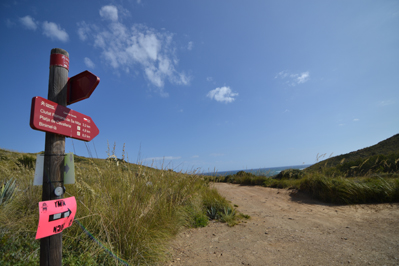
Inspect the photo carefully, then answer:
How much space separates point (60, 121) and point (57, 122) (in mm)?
33

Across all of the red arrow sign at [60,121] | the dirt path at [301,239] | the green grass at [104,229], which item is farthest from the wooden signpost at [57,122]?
the dirt path at [301,239]

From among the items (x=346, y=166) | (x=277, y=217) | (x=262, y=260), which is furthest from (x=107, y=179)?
(x=346, y=166)

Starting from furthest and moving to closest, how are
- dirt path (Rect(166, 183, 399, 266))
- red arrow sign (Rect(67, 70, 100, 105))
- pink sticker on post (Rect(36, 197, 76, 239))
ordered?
dirt path (Rect(166, 183, 399, 266)) < red arrow sign (Rect(67, 70, 100, 105)) < pink sticker on post (Rect(36, 197, 76, 239))

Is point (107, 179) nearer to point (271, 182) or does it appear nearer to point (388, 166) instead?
point (271, 182)

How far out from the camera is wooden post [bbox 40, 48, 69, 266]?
5.45 ft

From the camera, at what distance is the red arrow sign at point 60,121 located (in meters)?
1.49

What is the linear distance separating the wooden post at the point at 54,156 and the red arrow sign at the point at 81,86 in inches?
3.0

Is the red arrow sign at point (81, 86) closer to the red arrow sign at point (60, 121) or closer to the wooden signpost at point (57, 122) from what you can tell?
the wooden signpost at point (57, 122)

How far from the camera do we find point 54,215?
1.58 meters

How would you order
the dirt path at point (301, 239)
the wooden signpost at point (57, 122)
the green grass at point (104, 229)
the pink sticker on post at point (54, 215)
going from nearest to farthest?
the pink sticker on post at point (54, 215)
the wooden signpost at point (57, 122)
the green grass at point (104, 229)
the dirt path at point (301, 239)

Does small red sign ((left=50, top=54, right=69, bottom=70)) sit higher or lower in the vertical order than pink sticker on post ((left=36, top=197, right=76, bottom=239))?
higher

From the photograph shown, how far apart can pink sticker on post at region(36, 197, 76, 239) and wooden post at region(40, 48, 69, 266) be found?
0.13 meters

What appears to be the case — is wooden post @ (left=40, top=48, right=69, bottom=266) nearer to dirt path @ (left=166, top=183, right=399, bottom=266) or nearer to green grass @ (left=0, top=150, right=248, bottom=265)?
green grass @ (left=0, top=150, right=248, bottom=265)

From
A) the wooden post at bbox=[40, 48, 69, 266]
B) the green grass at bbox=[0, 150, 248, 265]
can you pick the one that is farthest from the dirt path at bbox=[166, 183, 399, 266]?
the wooden post at bbox=[40, 48, 69, 266]
